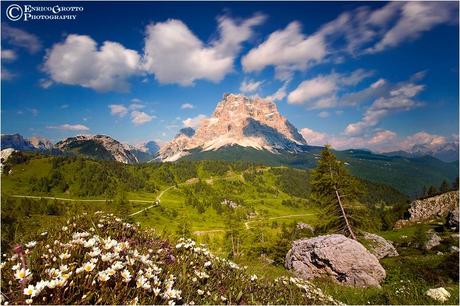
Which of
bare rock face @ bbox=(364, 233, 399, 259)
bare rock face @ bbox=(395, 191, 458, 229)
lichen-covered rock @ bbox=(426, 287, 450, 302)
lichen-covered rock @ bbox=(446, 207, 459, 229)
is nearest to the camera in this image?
lichen-covered rock @ bbox=(426, 287, 450, 302)

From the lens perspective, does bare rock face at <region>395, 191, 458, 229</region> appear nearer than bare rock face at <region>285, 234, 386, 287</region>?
No

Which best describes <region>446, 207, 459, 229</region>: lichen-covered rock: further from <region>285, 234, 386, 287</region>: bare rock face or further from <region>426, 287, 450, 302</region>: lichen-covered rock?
<region>426, 287, 450, 302</region>: lichen-covered rock

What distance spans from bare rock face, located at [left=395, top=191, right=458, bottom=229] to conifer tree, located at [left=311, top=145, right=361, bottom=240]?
10630 centimetres

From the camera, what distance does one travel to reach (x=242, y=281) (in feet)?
21.7

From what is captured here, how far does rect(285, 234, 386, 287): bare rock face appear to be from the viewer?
26031 mm

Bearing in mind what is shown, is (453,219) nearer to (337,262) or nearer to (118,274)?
(337,262)

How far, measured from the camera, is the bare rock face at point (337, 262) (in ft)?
85.4

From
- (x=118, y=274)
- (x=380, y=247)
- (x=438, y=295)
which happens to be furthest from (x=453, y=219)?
(x=118, y=274)

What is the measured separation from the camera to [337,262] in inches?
1072

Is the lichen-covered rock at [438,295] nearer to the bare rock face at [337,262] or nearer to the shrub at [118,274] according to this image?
the shrub at [118,274]

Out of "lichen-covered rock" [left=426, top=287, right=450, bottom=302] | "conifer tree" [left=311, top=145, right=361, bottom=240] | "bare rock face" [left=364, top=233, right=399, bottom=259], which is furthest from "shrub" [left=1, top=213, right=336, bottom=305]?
"bare rock face" [left=364, top=233, right=399, bottom=259]

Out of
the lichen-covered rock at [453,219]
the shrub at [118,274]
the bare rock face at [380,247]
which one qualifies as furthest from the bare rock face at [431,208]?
the shrub at [118,274]

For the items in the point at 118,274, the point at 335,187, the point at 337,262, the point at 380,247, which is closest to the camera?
the point at 118,274

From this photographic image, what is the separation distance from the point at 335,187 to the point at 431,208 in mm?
118341
